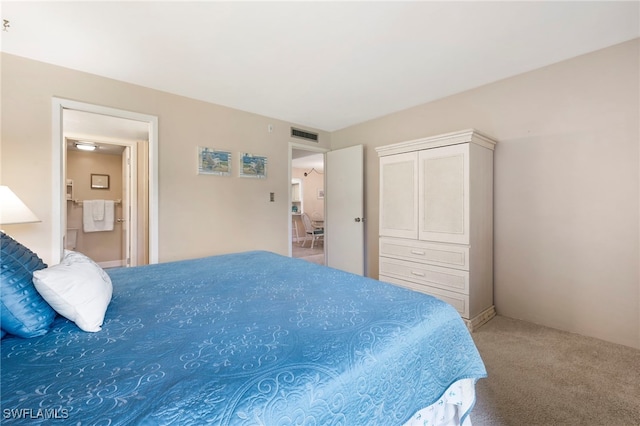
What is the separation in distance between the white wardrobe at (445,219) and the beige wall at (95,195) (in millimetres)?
5092

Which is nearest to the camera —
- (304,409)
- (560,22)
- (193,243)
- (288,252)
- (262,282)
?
(304,409)

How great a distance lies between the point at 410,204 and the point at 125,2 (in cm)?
277

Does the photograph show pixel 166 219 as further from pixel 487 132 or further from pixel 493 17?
pixel 487 132

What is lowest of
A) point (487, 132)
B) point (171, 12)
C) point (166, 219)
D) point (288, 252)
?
point (288, 252)

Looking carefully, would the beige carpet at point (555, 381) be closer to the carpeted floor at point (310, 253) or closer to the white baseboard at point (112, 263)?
the carpeted floor at point (310, 253)

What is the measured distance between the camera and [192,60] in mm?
2297

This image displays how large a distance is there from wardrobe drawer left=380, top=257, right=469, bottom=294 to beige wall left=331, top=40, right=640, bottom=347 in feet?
2.10

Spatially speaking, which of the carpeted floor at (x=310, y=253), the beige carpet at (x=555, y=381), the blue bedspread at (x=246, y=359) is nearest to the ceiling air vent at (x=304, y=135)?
the carpeted floor at (x=310, y=253)

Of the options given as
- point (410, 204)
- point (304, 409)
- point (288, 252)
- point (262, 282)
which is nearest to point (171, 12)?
point (262, 282)

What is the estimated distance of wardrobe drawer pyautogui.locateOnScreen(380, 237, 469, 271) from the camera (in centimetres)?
242

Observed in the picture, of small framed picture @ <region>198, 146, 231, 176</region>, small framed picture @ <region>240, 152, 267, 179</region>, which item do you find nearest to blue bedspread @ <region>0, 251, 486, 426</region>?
small framed picture @ <region>198, 146, 231, 176</region>

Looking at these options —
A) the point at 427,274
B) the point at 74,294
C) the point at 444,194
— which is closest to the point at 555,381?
the point at 427,274

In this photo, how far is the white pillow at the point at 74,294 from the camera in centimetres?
91

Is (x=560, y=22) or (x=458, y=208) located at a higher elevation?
(x=560, y=22)
